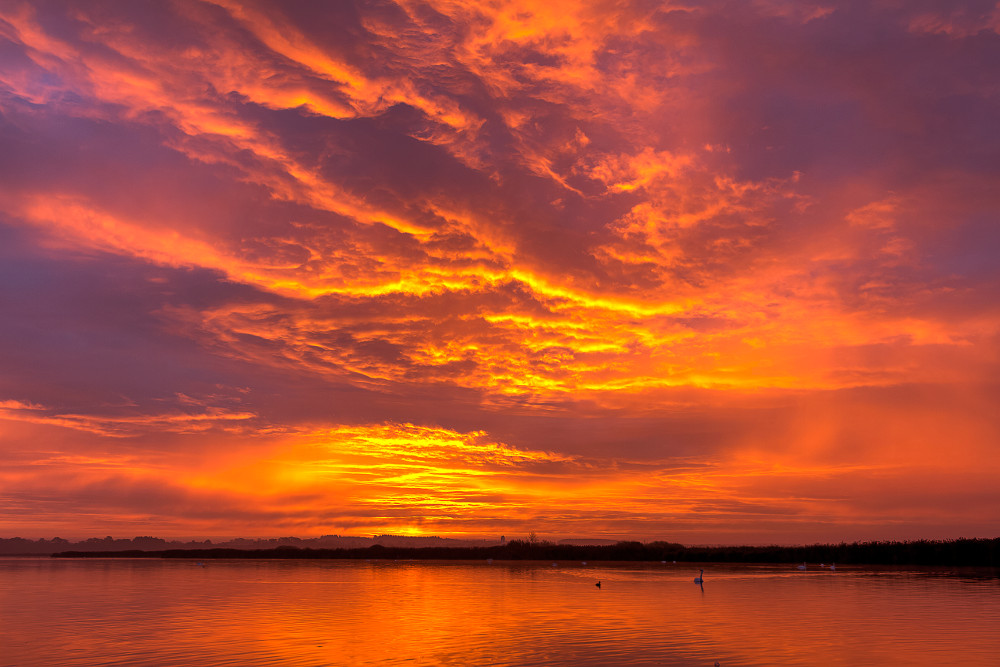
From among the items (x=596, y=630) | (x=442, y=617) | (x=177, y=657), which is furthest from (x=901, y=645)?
(x=177, y=657)

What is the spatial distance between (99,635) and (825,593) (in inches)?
2076

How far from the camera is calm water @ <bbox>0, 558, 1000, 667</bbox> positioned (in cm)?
2952

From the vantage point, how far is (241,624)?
131 ft

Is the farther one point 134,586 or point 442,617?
point 134,586

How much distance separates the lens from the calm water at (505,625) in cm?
2952

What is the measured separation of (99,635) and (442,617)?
1777 centimetres

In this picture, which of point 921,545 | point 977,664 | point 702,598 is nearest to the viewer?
point 977,664

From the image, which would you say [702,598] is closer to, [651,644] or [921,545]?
[651,644]

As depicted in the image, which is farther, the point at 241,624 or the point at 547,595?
the point at 547,595

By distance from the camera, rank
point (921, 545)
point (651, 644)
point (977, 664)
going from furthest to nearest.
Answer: point (921, 545) → point (651, 644) → point (977, 664)

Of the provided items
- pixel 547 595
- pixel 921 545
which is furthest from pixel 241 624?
pixel 921 545

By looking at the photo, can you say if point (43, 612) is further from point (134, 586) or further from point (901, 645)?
point (901, 645)

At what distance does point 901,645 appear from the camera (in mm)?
32781

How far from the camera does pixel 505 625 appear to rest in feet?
130
